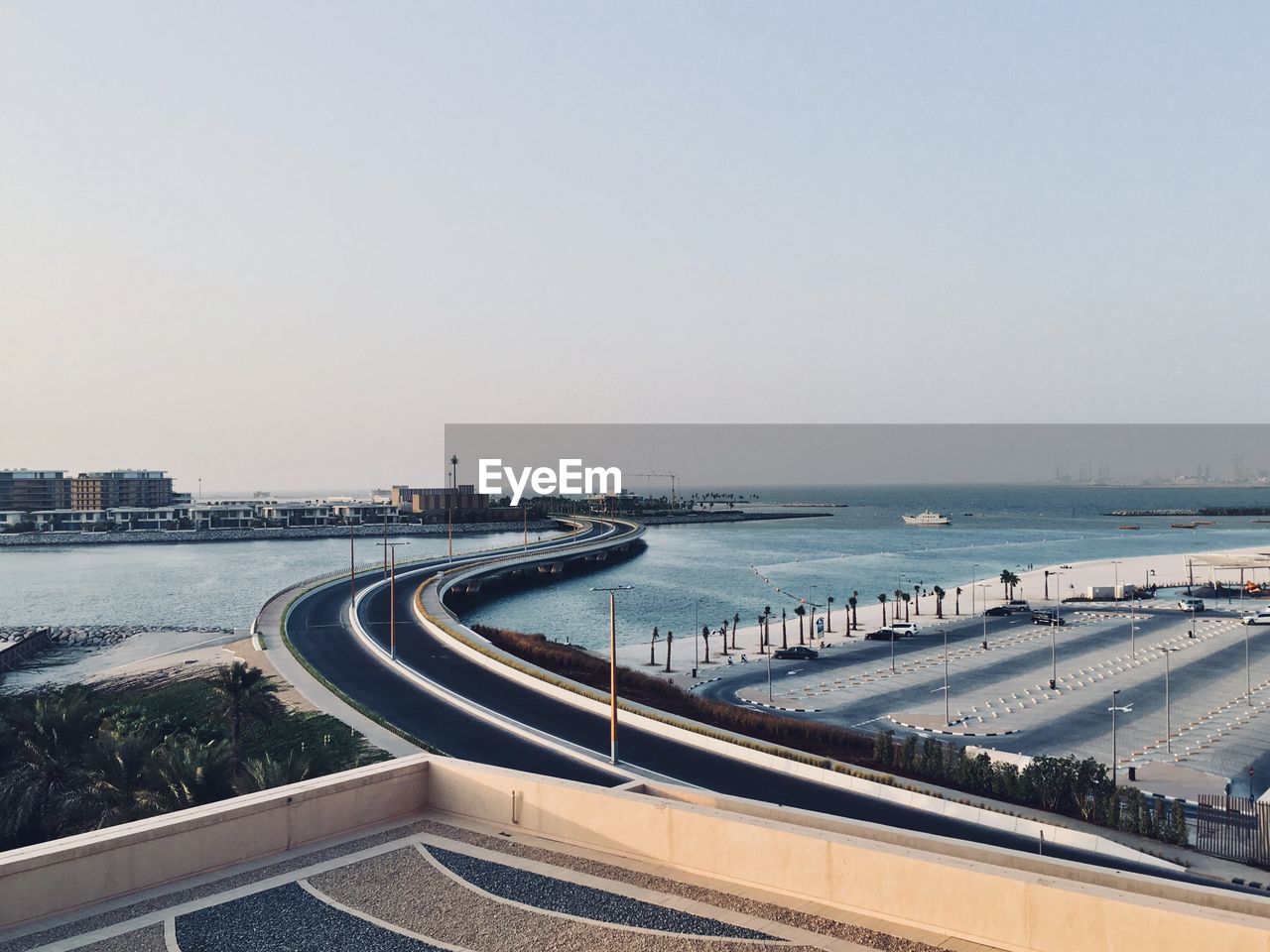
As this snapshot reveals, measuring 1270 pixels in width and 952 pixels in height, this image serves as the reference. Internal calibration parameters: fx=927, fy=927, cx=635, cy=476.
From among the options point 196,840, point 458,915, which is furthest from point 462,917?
point 196,840

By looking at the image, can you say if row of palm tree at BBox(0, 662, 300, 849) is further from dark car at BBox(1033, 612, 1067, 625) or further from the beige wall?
dark car at BBox(1033, 612, 1067, 625)

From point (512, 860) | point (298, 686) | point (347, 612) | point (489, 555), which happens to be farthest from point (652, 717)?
point (489, 555)

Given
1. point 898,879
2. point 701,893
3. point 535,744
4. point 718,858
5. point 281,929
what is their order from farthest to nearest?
point 535,744
point 718,858
point 701,893
point 281,929
point 898,879

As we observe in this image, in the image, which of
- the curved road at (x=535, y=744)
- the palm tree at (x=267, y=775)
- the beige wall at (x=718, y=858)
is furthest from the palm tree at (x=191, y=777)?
the beige wall at (x=718, y=858)

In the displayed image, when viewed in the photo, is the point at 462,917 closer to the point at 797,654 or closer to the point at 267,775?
the point at 267,775

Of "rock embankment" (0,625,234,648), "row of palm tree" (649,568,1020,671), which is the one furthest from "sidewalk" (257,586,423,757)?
"row of palm tree" (649,568,1020,671)

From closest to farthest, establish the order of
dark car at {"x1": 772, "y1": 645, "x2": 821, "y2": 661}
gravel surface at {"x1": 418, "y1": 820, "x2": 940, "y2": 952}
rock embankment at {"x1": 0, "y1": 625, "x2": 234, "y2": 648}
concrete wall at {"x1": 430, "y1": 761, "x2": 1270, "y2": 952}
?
concrete wall at {"x1": 430, "y1": 761, "x2": 1270, "y2": 952} → gravel surface at {"x1": 418, "y1": 820, "x2": 940, "y2": 952} → dark car at {"x1": 772, "y1": 645, "x2": 821, "y2": 661} → rock embankment at {"x1": 0, "y1": 625, "x2": 234, "y2": 648}

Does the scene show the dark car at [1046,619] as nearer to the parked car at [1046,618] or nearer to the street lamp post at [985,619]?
the parked car at [1046,618]
